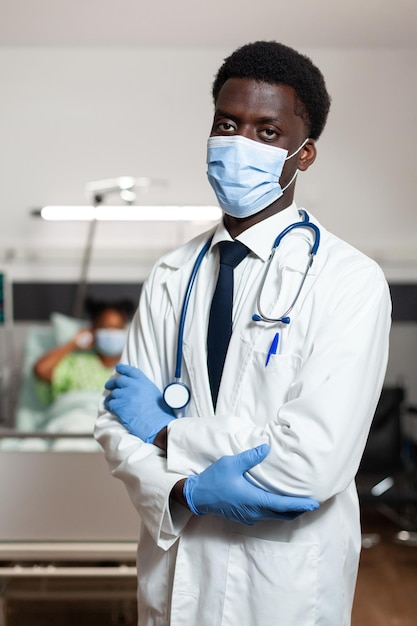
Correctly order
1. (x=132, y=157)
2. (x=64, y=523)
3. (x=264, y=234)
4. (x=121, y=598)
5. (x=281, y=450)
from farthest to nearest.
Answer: (x=132, y=157) → (x=121, y=598) → (x=64, y=523) → (x=264, y=234) → (x=281, y=450)

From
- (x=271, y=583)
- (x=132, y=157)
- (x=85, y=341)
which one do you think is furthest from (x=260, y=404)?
(x=132, y=157)

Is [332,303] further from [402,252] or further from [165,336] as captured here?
[402,252]

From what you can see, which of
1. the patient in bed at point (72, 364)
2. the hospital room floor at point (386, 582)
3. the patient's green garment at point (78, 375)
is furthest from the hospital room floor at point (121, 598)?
the patient's green garment at point (78, 375)

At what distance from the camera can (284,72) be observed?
4.21 ft

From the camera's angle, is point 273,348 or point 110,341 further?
point 110,341

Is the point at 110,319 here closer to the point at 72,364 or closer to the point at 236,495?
the point at 72,364

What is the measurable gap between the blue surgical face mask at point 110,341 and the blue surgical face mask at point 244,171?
7.66 ft

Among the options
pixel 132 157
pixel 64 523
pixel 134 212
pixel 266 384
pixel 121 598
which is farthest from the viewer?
pixel 132 157

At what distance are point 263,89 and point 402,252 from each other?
2863 millimetres

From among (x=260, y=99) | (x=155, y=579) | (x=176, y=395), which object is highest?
(x=260, y=99)

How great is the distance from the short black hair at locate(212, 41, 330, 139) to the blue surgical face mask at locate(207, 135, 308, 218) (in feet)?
0.27

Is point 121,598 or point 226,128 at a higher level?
point 226,128

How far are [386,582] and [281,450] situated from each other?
2263 mm

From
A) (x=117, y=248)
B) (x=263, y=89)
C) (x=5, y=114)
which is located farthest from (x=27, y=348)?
(x=263, y=89)
